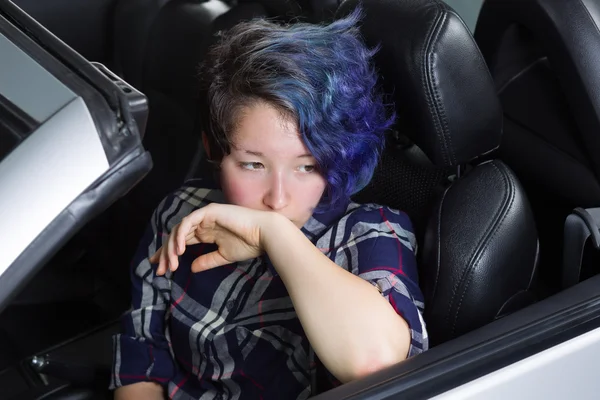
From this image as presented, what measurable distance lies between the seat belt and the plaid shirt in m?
0.25

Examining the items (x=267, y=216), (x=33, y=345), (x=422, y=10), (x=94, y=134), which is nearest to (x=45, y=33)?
(x=94, y=134)

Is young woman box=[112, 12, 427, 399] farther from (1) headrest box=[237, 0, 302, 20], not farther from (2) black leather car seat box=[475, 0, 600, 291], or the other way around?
(2) black leather car seat box=[475, 0, 600, 291]

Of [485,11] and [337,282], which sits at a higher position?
[485,11]

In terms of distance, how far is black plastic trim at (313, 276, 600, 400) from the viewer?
1.00 metres

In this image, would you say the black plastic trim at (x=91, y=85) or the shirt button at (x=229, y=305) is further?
the shirt button at (x=229, y=305)

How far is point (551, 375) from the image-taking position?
110 cm

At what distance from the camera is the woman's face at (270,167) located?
3.99ft

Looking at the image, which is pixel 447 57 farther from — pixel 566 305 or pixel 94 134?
pixel 94 134

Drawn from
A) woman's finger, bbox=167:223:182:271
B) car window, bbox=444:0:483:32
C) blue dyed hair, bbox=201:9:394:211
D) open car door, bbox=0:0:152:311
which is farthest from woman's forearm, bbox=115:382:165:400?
car window, bbox=444:0:483:32

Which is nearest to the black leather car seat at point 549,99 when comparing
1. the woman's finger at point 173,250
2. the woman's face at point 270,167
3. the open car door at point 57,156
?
the woman's face at point 270,167

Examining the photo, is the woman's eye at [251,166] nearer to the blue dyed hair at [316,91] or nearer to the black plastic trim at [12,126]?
the blue dyed hair at [316,91]

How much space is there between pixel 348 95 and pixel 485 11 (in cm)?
65

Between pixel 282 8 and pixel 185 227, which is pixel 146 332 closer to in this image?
pixel 185 227

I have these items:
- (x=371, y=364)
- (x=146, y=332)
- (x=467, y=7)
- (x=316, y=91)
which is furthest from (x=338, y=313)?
Result: (x=467, y=7)
